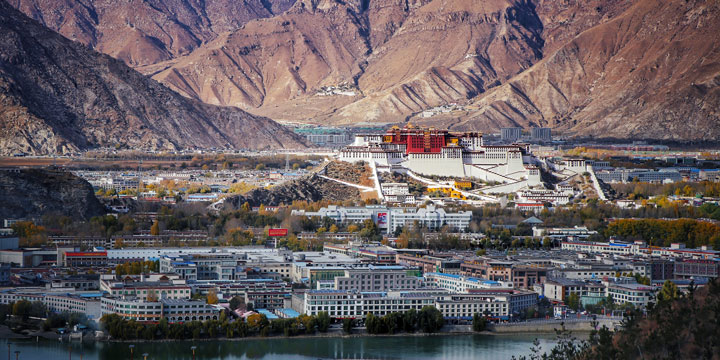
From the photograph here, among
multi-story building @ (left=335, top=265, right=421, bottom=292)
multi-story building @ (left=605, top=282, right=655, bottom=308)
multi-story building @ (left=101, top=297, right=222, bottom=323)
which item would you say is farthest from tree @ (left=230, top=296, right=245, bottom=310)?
multi-story building @ (left=605, top=282, right=655, bottom=308)

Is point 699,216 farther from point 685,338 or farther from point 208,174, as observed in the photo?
point 685,338

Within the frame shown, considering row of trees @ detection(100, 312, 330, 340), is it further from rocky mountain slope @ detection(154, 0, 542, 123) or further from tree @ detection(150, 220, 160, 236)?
rocky mountain slope @ detection(154, 0, 542, 123)

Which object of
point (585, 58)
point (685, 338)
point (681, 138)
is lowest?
point (685, 338)

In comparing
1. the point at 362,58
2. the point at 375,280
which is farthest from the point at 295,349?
the point at 362,58

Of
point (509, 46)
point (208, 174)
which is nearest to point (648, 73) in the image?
point (509, 46)

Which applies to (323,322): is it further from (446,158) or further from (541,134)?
(541,134)

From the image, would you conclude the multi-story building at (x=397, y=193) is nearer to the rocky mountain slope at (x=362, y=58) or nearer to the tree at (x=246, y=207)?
the tree at (x=246, y=207)
